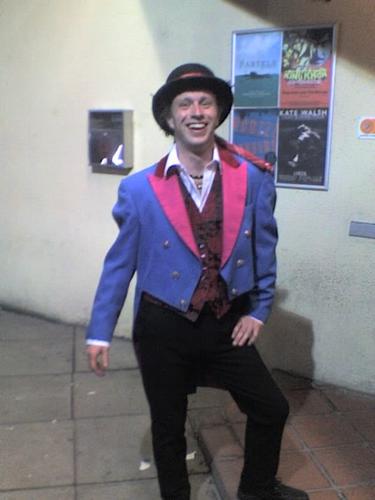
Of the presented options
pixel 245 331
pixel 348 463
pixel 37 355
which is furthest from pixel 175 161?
pixel 37 355

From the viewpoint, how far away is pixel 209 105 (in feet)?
8.29

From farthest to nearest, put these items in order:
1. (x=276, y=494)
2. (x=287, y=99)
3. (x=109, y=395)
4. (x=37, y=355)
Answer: (x=37, y=355), (x=109, y=395), (x=287, y=99), (x=276, y=494)

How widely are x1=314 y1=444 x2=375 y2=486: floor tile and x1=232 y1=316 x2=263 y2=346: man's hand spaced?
939 mm

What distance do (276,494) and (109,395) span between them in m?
1.57

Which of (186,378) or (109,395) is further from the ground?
(186,378)

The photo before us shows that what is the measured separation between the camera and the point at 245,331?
8.59 feet

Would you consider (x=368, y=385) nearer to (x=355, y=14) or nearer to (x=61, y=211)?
(x=355, y=14)

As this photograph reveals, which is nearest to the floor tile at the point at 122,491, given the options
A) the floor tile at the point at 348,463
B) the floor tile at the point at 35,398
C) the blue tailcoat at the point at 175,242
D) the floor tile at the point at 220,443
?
the floor tile at the point at 220,443

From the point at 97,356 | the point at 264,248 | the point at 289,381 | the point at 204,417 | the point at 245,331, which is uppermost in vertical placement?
the point at 264,248

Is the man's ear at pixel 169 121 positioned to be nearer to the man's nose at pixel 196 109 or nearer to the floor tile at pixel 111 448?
the man's nose at pixel 196 109

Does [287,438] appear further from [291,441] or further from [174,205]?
[174,205]

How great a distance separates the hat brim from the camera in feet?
8.13

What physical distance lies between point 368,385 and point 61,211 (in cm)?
269

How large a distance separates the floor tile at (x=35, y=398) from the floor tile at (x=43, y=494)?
70cm
